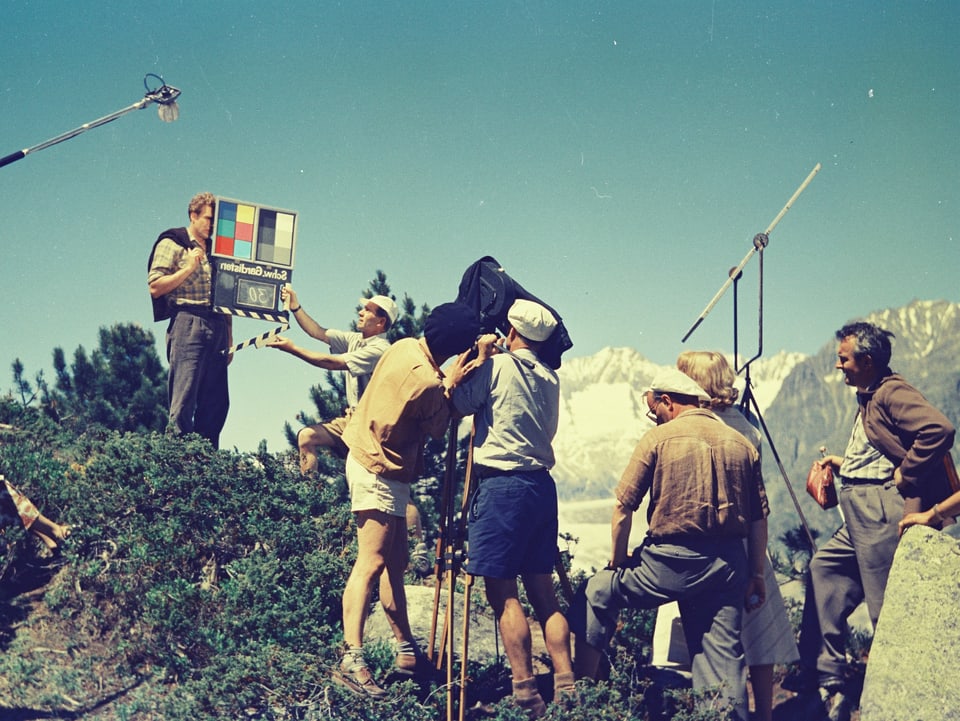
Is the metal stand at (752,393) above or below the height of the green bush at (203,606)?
above

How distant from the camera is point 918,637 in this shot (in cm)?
591

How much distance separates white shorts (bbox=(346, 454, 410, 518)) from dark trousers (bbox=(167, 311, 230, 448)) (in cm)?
395

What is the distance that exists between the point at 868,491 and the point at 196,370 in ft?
20.3

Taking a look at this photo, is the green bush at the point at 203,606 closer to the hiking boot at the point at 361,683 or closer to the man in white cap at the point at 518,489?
the hiking boot at the point at 361,683

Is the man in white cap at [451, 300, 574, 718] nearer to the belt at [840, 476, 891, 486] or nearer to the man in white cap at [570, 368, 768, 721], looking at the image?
the man in white cap at [570, 368, 768, 721]

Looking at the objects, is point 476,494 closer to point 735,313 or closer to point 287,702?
point 287,702

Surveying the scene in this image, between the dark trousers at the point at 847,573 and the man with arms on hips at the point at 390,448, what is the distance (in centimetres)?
279

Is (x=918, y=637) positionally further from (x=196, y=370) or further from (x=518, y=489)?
(x=196, y=370)

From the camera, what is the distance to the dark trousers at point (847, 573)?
6352 millimetres

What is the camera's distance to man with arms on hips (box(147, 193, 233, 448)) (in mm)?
9406

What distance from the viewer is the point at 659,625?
→ 701 cm

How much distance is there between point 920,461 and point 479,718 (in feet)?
10.5

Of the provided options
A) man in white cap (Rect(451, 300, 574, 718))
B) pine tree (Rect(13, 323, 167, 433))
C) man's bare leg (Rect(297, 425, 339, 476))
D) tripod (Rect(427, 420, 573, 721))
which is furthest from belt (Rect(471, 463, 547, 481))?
pine tree (Rect(13, 323, 167, 433))

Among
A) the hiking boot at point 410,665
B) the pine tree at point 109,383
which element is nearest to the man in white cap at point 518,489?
the hiking boot at point 410,665
